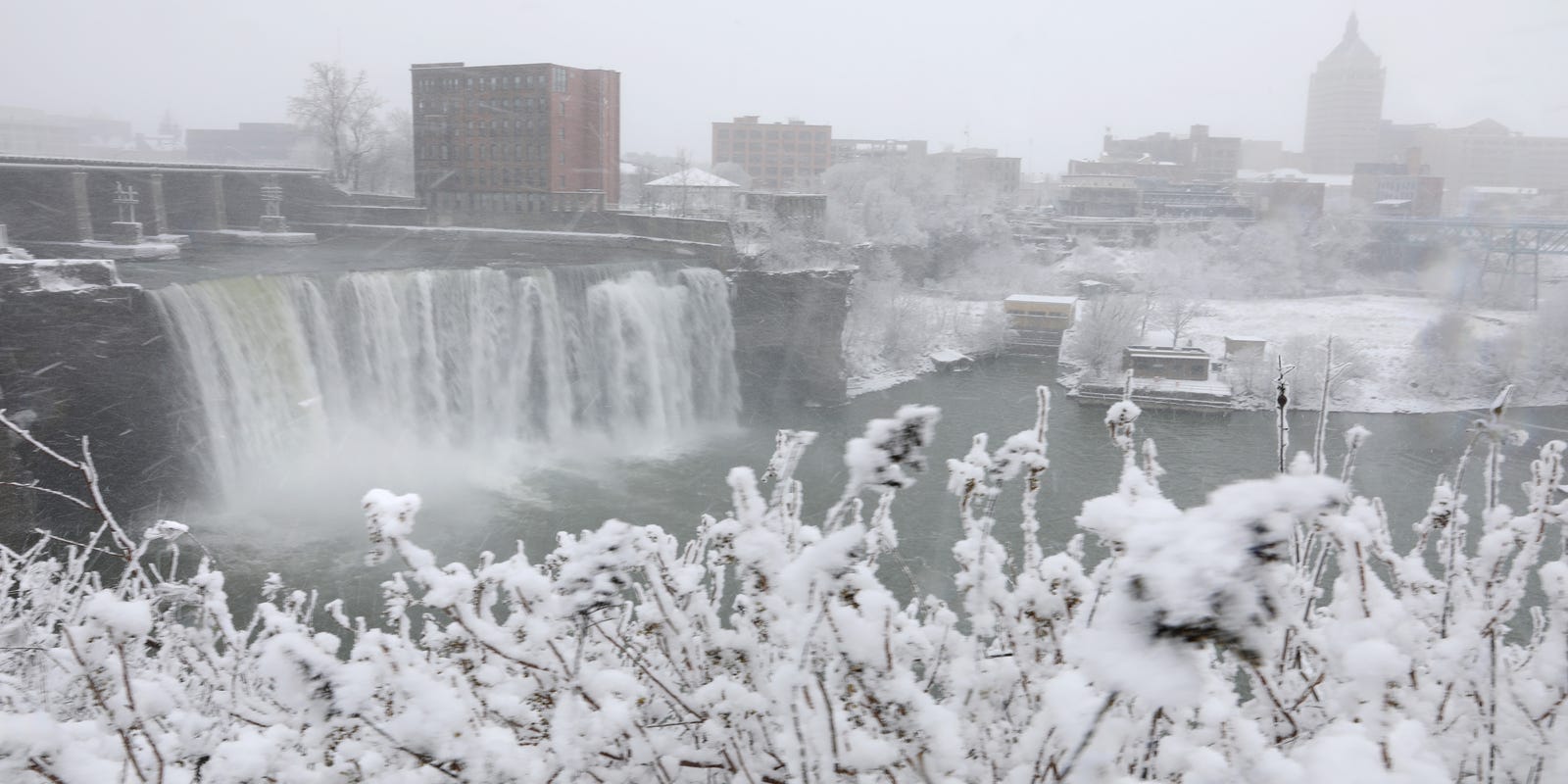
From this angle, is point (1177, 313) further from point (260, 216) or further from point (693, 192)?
point (260, 216)

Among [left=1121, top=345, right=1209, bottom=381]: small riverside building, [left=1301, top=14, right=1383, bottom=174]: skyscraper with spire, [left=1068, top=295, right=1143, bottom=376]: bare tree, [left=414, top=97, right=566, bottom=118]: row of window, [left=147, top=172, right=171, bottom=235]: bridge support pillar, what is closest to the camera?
[left=147, top=172, right=171, bottom=235]: bridge support pillar

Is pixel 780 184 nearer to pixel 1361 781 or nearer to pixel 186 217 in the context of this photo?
pixel 186 217

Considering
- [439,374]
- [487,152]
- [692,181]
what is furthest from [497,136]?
[439,374]

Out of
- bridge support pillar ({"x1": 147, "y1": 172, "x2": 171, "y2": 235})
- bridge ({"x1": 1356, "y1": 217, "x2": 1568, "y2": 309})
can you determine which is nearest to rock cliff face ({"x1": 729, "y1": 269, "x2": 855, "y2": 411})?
bridge support pillar ({"x1": 147, "y1": 172, "x2": 171, "y2": 235})

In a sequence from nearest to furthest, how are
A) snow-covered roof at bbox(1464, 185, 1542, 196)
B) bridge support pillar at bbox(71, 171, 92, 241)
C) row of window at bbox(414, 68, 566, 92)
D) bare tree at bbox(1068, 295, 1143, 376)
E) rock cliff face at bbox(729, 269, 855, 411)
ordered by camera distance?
1. bridge support pillar at bbox(71, 171, 92, 241)
2. rock cliff face at bbox(729, 269, 855, 411)
3. bare tree at bbox(1068, 295, 1143, 376)
4. row of window at bbox(414, 68, 566, 92)
5. snow-covered roof at bbox(1464, 185, 1542, 196)

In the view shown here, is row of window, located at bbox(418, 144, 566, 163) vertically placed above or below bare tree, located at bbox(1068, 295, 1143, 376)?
above

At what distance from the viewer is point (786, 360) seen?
24.1 meters

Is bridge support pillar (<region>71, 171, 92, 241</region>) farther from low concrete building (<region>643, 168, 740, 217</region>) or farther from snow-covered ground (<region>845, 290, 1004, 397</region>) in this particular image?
low concrete building (<region>643, 168, 740, 217</region>)

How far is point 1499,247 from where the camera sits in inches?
1337

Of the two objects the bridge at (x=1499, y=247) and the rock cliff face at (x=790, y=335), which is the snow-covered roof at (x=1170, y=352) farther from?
the bridge at (x=1499, y=247)

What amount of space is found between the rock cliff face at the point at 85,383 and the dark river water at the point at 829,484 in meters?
1.12

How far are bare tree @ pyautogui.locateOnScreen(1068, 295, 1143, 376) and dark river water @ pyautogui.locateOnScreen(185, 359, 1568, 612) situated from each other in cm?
318

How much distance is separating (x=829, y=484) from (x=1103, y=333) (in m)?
12.9

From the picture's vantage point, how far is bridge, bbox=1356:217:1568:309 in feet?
107
